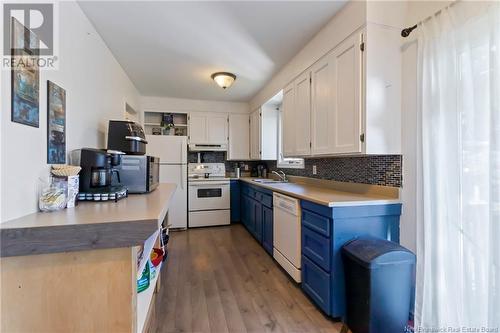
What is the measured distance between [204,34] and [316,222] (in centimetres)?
202

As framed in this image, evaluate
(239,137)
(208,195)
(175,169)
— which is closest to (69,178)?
(175,169)

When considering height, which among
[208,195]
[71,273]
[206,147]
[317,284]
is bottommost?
[317,284]

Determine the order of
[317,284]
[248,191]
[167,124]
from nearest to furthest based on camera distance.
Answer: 1. [317,284]
2. [248,191]
3. [167,124]

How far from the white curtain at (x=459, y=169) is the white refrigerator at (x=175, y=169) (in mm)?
3460

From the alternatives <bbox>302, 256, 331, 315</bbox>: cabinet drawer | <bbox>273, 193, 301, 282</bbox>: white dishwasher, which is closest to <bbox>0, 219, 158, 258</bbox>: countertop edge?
<bbox>302, 256, 331, 315</bbox>: cabinet drawer

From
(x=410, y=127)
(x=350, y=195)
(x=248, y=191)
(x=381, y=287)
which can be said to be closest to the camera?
(x=381, y=287)

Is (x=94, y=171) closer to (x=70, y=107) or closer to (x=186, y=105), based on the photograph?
(x=70, y=107)

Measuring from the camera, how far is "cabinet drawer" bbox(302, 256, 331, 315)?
1.76 metres

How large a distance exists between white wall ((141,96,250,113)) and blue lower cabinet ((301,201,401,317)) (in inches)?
134

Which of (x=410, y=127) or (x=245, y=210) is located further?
(x=245, y=210)

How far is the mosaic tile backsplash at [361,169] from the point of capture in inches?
74.8

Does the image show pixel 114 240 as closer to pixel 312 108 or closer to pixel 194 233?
pixel 312 108

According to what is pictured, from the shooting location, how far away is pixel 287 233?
2.38m

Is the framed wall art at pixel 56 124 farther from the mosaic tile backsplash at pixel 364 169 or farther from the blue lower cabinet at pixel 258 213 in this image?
the mosaic tile backsplash at pixel 364 169
